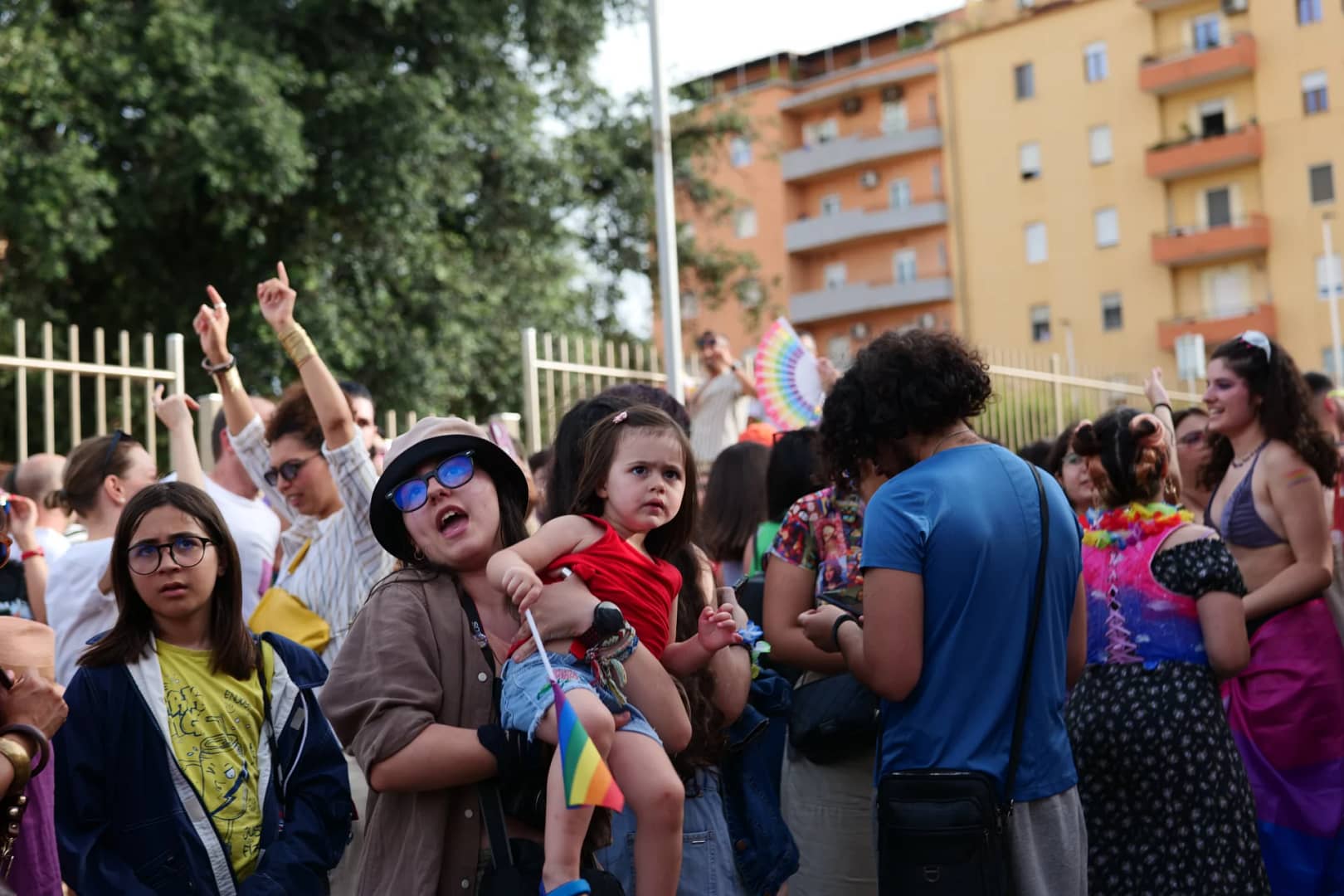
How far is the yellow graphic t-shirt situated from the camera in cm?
342

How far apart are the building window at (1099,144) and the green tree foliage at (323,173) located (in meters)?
26.5

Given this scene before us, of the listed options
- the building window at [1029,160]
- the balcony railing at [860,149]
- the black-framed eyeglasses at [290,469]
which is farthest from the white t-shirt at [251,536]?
the balcony railing at [860,149]

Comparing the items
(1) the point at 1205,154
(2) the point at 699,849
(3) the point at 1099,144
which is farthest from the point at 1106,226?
(2) the point at 699,849

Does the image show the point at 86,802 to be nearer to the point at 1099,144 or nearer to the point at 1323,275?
the point at 1323,275

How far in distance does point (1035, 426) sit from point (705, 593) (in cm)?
1098

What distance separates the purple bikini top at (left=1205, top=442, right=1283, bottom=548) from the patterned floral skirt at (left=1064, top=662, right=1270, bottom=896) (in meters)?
1.09

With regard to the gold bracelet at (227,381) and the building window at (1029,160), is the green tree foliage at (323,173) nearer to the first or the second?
the gold bracelet at (227,381)

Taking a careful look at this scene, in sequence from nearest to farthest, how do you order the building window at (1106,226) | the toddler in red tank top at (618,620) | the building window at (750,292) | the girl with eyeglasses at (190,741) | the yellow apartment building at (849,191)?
the toddler in red tank top at (618,620) → the girl with eyeglasses at (190,741) → the building window at (750,292) → the building window at (1106,226) → the yellow apartment building at (849,191)

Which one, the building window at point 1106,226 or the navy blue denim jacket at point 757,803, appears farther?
the building window at point 1106,226

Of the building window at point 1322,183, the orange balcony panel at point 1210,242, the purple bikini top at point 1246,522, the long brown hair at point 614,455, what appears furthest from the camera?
the orange balcony panel at point 1210,242

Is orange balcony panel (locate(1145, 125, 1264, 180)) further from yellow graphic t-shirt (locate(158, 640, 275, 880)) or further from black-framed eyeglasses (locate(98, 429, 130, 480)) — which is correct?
yellow graphic t-shirt (locate(158, 640, 275, 880))

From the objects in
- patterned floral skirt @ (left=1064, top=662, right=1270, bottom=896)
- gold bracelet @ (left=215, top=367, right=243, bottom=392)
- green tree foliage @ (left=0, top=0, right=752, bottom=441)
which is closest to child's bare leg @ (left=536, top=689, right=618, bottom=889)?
patterned floral skirt @ (left=1064, top=662, right=1270, bottom=896)

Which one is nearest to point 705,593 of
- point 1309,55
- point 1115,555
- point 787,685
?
point 787,685

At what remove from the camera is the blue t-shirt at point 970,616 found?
324cm
